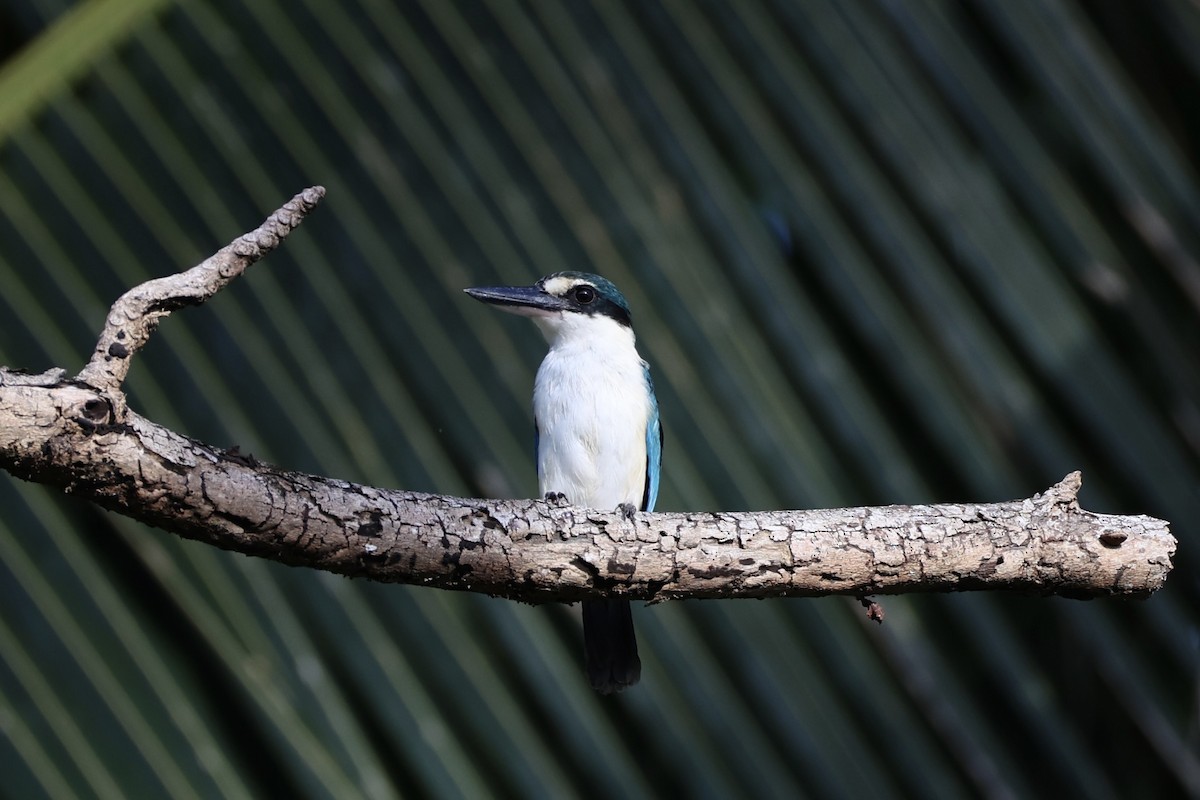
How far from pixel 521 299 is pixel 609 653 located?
1.20 meters

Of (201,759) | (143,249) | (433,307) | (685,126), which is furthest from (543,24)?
(201,759)

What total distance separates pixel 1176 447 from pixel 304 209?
9.55ft

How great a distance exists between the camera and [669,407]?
3938 mm

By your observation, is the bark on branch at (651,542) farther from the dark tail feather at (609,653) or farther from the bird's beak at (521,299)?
the bird's beak at (521,299)

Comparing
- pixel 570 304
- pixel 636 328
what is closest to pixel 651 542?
pixel 636 328

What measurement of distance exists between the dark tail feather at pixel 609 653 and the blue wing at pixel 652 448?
89cm

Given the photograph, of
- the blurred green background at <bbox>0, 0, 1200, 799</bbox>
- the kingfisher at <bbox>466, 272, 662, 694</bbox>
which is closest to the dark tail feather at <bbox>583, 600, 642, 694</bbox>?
the blurred green background at <bbox>0, 0, 1200, 799</bbox>

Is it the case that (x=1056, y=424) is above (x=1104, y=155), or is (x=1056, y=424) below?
below

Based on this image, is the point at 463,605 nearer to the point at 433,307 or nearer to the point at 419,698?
the point at 419,698

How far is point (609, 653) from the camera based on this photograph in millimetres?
3312

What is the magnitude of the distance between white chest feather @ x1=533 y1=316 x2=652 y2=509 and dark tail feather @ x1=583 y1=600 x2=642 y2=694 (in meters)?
0.83

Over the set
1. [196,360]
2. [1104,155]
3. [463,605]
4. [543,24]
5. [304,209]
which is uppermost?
[543,24]

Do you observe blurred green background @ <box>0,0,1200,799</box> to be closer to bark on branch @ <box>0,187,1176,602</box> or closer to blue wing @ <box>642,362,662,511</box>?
blue wing @ <box>642,362,662,511</box>

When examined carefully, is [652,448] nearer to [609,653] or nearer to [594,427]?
[594,427]
